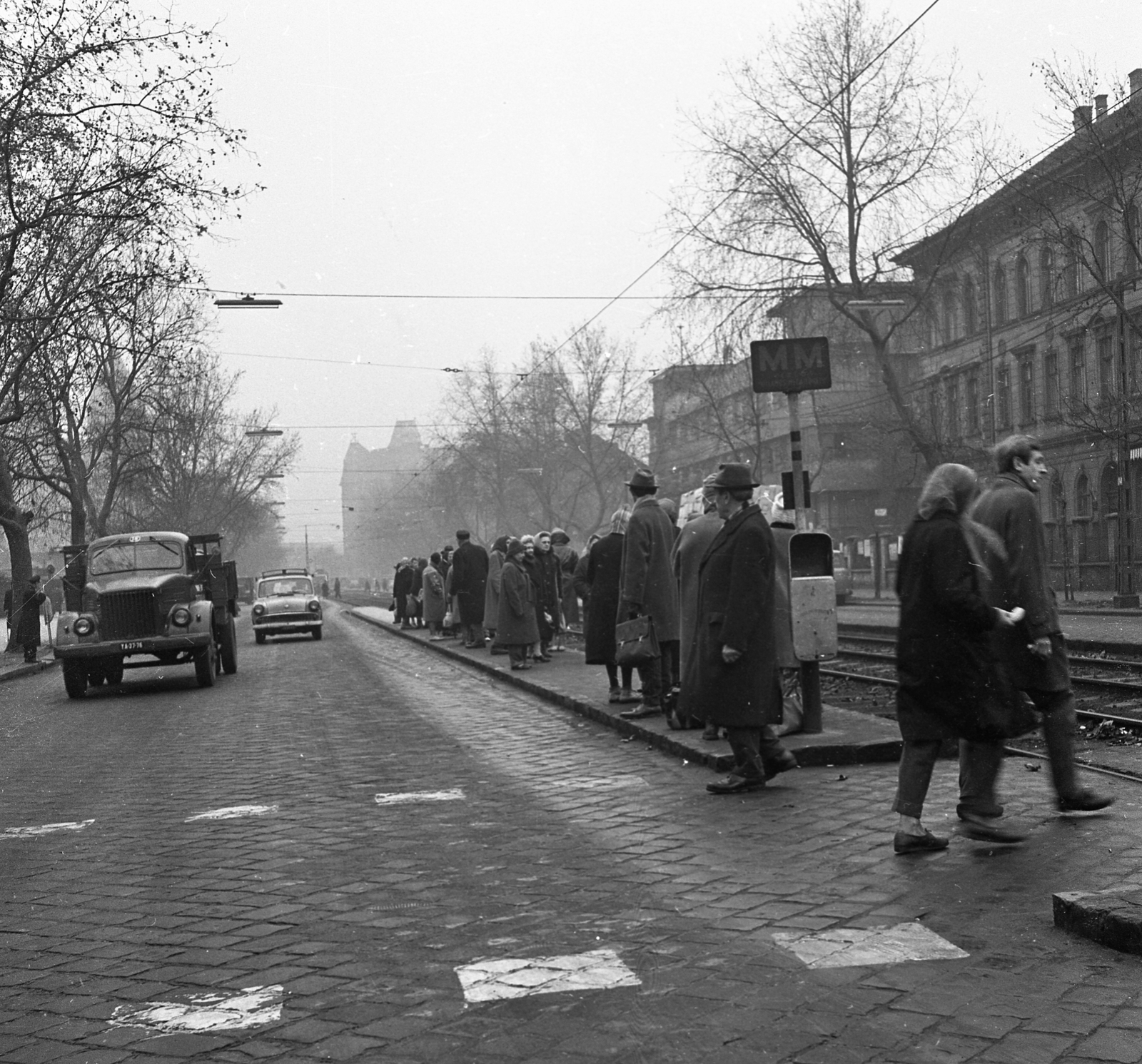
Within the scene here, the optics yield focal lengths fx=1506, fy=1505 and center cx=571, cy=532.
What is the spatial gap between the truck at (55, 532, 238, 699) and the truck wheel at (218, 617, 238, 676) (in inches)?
5.1

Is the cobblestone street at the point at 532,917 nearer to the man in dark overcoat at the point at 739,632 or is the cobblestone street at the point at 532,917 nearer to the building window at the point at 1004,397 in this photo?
the man in dark overcoat at the point at 739,632

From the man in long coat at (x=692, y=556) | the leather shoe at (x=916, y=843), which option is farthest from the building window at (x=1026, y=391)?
the leather shoe at (x=916, y=843)

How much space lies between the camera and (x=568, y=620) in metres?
31.5

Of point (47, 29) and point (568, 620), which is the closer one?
point (47, 29)

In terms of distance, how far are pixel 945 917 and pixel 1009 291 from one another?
48094 mm

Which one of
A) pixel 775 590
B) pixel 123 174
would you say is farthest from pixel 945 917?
pixel 123 174

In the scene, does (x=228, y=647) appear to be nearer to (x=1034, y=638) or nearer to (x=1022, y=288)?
(x=1034, y=638)

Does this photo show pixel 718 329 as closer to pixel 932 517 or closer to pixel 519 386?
pixel 932 517

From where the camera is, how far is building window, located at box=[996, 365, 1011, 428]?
168 ft

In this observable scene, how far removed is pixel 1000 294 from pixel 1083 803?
4696 centimetres

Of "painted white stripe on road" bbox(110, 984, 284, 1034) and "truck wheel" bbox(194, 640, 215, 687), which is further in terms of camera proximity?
"truck wheel" bbox(194, 640, 215, 687)

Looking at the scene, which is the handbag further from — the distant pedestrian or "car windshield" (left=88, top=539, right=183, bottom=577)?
"car windshield" (left=88, top=539, right=183, bottom=577)

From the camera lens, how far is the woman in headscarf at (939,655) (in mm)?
6379

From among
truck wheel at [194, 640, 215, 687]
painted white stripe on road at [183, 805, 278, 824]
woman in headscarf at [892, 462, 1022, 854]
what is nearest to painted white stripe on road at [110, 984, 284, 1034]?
woman in headscarf at [892, 462, 1022, 854]
